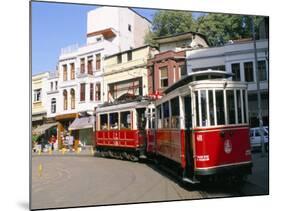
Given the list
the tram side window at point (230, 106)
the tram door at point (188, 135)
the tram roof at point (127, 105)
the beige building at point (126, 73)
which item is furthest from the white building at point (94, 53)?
the tram side window at point (230, 106)

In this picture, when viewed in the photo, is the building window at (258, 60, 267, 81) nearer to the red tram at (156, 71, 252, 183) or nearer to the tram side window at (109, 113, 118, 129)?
the red tram at (156, 71, 252, 183)

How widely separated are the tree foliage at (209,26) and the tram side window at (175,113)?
1167mm

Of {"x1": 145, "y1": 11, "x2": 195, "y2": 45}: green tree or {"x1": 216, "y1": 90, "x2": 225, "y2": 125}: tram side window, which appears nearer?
{"x1": 216, "y1": 90, "x2": 225, "y2": 125}: tram side window

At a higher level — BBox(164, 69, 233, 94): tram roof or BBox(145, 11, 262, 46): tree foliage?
BBox(145, 11, 262, 46): tree foliage

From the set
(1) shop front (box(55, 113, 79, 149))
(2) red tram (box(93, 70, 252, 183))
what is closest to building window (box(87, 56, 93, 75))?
(1) shop front (box(55, 113, 79, 149))

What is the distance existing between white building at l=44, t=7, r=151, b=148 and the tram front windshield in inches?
65.2

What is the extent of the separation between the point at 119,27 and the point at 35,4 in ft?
5.14

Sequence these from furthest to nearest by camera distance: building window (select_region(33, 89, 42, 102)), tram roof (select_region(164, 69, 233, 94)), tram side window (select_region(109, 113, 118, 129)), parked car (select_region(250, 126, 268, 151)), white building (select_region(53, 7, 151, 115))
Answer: tram side window (select_region(109, 113, 118, 129))
white building (select_region(53, 7, 151, 115))
parked car (select_region(250, 126, 268, 151))
tram roof (select_region(164, 69, 233, 94))
building window (select_region(33, 89, 42, 102))

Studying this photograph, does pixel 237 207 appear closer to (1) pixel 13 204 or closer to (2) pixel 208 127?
(2) pixel 208 127

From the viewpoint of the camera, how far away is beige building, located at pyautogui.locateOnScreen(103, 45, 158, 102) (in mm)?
6543

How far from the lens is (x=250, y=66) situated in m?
6.52

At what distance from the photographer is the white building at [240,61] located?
20.7 ft

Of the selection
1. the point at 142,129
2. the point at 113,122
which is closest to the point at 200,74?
the point at 142,129
